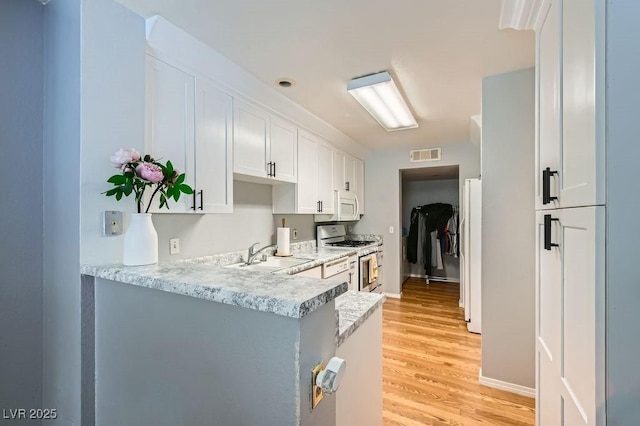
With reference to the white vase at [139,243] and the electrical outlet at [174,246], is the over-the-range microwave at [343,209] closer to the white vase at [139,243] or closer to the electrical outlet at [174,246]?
the electrical outlet at [174,246]

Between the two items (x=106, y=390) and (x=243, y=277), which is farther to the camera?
(x=106, y=390)

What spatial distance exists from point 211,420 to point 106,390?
81 cm

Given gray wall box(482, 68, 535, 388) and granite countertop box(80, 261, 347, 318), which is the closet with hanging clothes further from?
granite countertop box(80, 261, 347, 318)

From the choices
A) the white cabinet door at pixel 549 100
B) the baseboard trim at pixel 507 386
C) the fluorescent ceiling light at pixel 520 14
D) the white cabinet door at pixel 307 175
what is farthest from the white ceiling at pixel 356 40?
the baseboard trim at pixel 507 386

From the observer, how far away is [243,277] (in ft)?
3.18

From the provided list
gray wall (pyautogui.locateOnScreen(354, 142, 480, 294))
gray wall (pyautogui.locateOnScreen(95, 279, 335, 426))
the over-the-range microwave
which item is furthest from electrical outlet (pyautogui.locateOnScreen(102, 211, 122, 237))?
gray wall (pyautogui.locateOnScreen(354, 142, 480, 294))

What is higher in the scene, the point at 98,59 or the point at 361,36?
the point at 361,36

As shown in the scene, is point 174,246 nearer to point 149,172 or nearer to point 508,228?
point 149,172

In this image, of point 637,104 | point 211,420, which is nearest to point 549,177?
point 637,104

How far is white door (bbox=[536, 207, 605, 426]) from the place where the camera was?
0.72 meters

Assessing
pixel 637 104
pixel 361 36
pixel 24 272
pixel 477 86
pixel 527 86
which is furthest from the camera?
pixel 477 86

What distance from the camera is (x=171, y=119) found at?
175cm

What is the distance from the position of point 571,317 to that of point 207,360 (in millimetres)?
1151

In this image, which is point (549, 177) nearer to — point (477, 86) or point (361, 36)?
point (361, 36)
